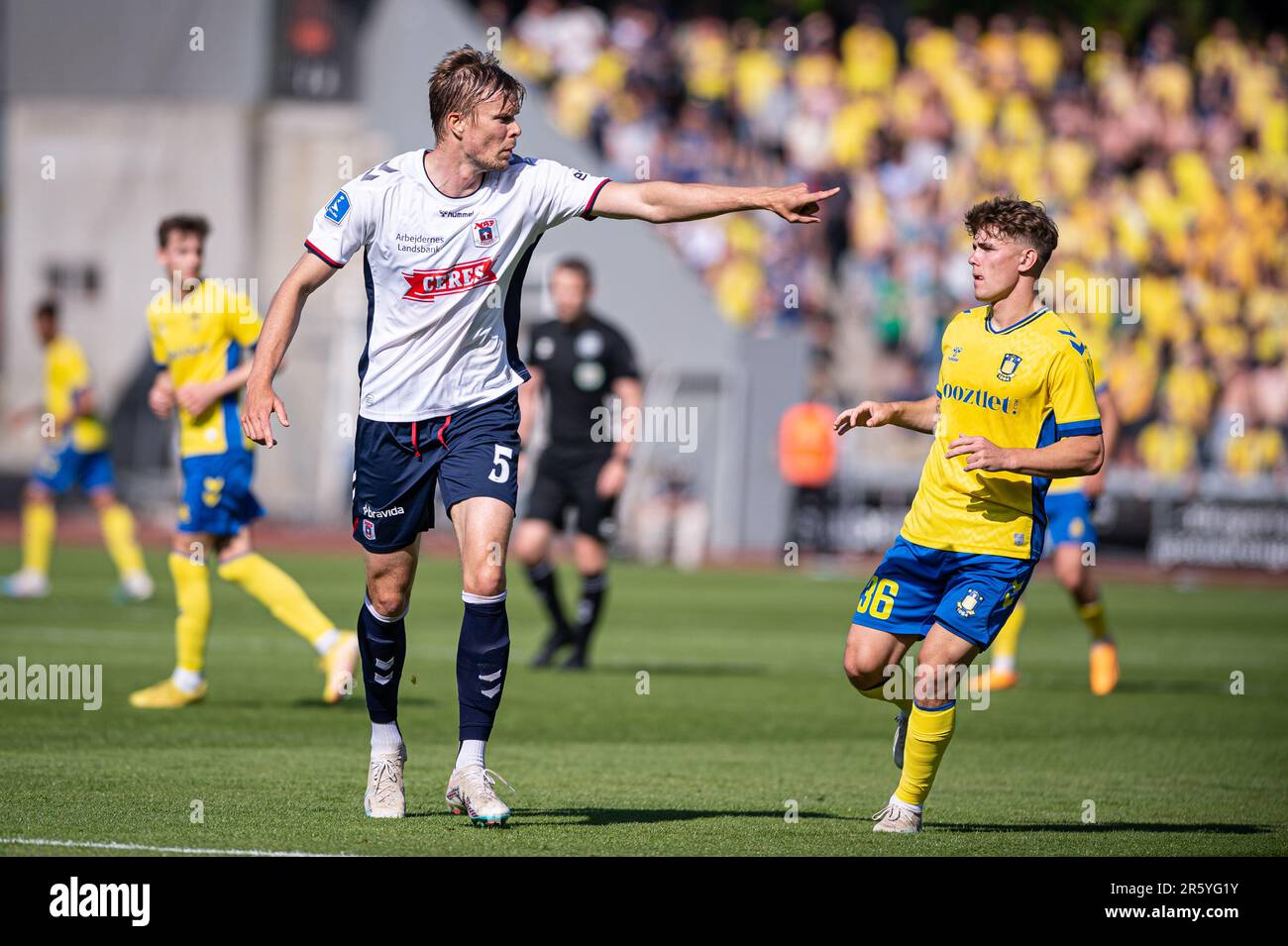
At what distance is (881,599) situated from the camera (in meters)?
7.01

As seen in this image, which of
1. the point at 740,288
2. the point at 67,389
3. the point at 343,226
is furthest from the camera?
the point at 740,288

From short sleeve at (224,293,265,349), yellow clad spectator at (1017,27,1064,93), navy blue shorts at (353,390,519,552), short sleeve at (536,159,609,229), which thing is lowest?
navy blue shorts at (353,390,519,552)

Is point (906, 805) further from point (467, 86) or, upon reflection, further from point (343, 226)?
point (467, 86)

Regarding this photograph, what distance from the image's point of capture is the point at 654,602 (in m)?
18.4

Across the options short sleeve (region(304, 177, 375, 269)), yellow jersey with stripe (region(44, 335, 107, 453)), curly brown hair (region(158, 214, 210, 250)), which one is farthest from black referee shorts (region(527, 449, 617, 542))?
short sleeve (region(304, 177, 375, 269))

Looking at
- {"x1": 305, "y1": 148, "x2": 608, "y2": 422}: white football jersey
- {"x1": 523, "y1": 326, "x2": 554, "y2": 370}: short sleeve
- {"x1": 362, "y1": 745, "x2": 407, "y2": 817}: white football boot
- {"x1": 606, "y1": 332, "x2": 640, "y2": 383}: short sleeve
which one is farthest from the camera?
{"x1": 523, "y1": 326, "x2": 554, "y2": 370}: short sleeve

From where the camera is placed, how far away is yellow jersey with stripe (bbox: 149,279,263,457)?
10.2 metres

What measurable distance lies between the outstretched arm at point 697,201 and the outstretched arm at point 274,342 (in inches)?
40.4

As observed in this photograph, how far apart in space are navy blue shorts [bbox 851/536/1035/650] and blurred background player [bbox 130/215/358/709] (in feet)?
12.7

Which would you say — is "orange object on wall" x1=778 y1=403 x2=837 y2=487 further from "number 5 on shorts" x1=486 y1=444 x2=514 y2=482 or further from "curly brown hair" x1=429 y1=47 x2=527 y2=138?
"curly brown hair" x1=429 y1=47 x2=527 y2=138

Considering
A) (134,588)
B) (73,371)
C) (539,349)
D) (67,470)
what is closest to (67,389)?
(73,371)

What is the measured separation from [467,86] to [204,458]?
4101mm

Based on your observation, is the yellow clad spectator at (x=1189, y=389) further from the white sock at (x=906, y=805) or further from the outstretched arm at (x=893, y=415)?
the white sock at (x=906, y=805)
